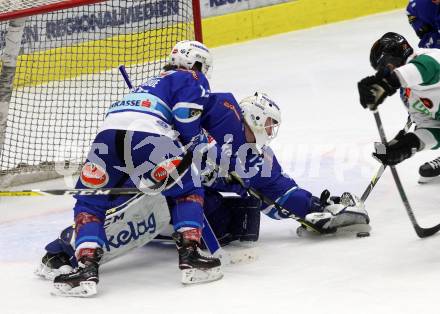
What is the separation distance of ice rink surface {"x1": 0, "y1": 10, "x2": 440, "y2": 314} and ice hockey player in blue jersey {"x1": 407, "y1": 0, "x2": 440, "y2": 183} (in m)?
0.11

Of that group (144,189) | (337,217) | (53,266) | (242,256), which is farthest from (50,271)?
(337,217)

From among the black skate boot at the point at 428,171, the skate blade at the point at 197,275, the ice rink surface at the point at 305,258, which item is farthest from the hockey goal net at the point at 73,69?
the skate blade at the point at 197,275

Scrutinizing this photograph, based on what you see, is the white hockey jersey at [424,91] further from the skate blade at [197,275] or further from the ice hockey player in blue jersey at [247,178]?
the skate blade at [197,275]

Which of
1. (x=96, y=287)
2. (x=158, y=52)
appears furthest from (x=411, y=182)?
(x=96, y=287)

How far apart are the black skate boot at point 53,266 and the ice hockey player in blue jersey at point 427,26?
1.93 meters

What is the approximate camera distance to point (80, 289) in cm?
370

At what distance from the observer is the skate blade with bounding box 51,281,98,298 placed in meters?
3.70

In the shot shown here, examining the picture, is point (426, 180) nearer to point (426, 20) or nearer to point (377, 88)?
point (426, 20)

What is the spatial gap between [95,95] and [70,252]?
2339 mm

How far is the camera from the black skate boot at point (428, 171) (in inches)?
201

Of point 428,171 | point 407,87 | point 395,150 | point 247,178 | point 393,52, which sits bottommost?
point 428,171

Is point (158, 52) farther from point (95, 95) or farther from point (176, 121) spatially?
point (176, 121)

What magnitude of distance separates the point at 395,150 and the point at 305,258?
54 cm

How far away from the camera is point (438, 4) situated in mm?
5000
